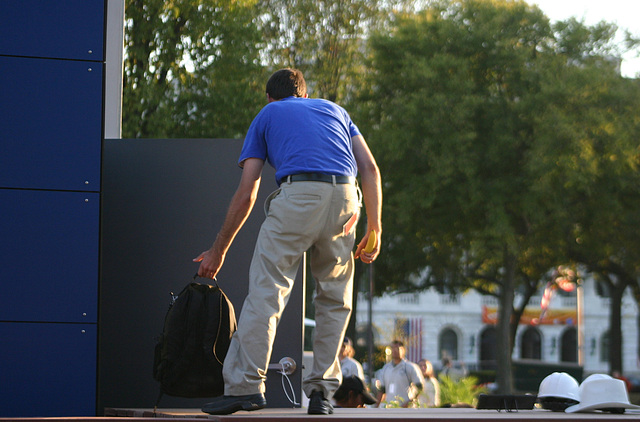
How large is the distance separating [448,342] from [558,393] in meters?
65.4

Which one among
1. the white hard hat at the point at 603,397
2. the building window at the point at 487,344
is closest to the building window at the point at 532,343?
the building window at the point at 487,344

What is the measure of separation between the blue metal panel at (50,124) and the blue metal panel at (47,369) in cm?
75

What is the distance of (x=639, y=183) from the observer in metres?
24.5

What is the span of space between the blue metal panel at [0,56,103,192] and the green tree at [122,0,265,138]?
12.4 metres

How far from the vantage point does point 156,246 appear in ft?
20.4

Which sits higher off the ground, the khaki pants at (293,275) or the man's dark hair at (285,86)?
the man's dark hair at (285,86)

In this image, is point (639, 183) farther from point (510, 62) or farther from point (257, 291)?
point (257, 291)

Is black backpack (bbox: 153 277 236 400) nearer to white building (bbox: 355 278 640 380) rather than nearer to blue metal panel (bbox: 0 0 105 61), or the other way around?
blue metal panel (bbox: 0 0 105 61)

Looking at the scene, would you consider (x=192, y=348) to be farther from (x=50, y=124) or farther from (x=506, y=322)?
(x=506, y=322)

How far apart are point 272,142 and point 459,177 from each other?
63.2 feet

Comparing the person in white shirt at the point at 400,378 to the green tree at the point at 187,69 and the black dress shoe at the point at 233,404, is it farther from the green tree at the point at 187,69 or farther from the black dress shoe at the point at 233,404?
the black dress shoe at the point at 233,404

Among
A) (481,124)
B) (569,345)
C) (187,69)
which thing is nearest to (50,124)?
(187,69)

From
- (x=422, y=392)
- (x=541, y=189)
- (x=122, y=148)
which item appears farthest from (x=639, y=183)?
(x=122, y=148)

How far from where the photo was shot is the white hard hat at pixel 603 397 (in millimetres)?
5777
